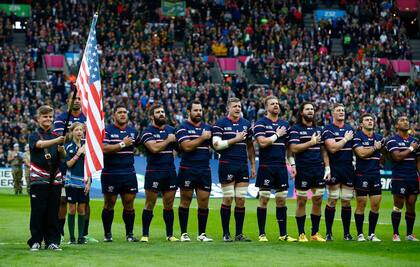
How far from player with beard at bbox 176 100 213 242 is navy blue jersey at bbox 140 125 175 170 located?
24cm

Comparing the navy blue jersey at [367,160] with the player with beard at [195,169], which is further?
the navy blue jersey at [367,160]

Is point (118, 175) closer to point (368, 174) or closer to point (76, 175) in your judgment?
point (76, 175)

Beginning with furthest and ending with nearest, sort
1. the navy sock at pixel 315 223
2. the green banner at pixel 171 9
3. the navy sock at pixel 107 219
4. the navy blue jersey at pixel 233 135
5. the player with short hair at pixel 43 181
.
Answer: the green banner at pixel 171 9 → the navy sock at pixel 315 223 → the navy blue jersey at pixel 233 135 → the navy sock at pixel 107 219 → the player with short hair at pixel 43 181

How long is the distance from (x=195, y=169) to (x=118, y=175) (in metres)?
1.54

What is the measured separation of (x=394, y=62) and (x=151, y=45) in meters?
14.9

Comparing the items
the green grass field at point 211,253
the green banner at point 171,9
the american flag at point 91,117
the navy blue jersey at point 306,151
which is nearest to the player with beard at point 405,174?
the green grass field at point 211,253

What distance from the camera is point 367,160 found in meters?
21.1

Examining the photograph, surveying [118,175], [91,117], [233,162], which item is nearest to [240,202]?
[233,162]

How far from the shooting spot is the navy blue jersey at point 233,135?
20234 mm

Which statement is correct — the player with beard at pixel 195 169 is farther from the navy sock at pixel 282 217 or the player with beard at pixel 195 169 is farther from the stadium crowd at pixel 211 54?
the stadium crowd at pixel 211 54

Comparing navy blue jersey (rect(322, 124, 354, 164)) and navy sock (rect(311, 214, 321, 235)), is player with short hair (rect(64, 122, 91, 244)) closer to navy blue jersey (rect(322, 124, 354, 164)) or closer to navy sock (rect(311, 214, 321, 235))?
navy sock (rect(311, 214, 321, 235))

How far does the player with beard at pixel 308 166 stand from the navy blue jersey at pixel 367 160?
0.82 m

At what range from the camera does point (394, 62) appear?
6141 cm

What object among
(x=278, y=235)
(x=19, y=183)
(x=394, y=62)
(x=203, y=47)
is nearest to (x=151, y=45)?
(x=203, y=47)
